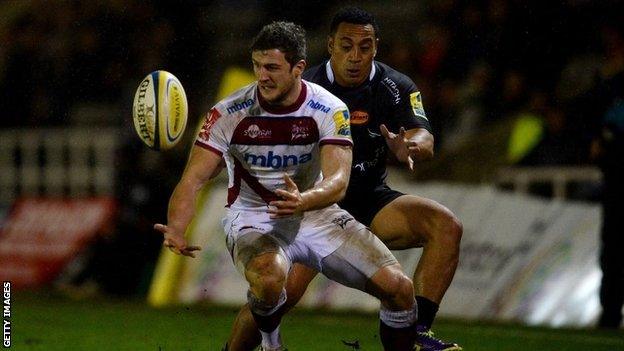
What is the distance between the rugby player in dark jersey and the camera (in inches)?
297

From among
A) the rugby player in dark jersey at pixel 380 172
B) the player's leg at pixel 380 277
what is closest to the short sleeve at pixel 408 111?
the rugby player in dark jersey at pixel 380 172

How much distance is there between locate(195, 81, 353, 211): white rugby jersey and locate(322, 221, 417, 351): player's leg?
440 millimetres

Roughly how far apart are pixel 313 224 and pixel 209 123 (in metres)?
0.72

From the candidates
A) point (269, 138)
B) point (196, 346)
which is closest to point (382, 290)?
point (269, 138)

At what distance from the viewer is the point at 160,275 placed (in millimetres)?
13219

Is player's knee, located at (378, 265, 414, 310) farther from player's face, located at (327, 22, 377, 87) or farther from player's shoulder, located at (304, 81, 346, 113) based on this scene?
player's face, located at (327, 22, 377, 87)

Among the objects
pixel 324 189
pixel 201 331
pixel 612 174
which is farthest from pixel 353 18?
pixel 612 174

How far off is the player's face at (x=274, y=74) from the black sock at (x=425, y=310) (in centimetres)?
137

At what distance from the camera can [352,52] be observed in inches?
309

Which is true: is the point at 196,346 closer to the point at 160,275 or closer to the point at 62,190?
the point at 160,275

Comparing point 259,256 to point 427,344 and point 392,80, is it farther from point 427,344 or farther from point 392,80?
point 392,80

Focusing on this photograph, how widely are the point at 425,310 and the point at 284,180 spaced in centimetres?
118

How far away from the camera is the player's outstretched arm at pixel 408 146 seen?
725 centimetres

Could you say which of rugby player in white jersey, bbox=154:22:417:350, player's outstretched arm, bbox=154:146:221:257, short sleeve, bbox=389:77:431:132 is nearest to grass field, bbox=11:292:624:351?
short sleeve, bbox=389:77:431:132
